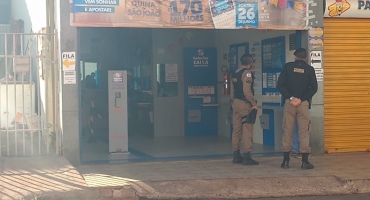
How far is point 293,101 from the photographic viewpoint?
396 inches

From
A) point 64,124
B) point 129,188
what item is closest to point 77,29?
point 64,124

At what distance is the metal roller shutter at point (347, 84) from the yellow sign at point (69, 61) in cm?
485

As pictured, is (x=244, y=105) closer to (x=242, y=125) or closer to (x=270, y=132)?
(x=242, y=125)

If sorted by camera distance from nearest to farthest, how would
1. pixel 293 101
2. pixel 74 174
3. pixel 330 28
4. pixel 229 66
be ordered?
1. pixel 74 174
2. pixel 293 101
3. pixel 330 28
4. pixel 229 66

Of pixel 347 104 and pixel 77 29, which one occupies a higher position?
pixel 77 29

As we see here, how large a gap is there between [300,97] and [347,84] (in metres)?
2.24

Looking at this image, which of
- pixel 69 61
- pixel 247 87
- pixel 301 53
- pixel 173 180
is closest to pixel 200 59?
pixel 247 87

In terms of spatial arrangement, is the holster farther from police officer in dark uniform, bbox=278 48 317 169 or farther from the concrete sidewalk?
the concrete sidewalk

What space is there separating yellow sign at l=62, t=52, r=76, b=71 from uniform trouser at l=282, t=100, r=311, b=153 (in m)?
3.70

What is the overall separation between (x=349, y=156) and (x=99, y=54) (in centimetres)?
815

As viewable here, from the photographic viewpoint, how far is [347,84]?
11906 mm

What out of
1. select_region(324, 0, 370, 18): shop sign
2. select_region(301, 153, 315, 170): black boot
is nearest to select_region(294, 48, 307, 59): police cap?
select_region(301, 153, 315, 170): black boot

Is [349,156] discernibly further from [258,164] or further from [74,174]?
[74,174]

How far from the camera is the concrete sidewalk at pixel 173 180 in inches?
332
